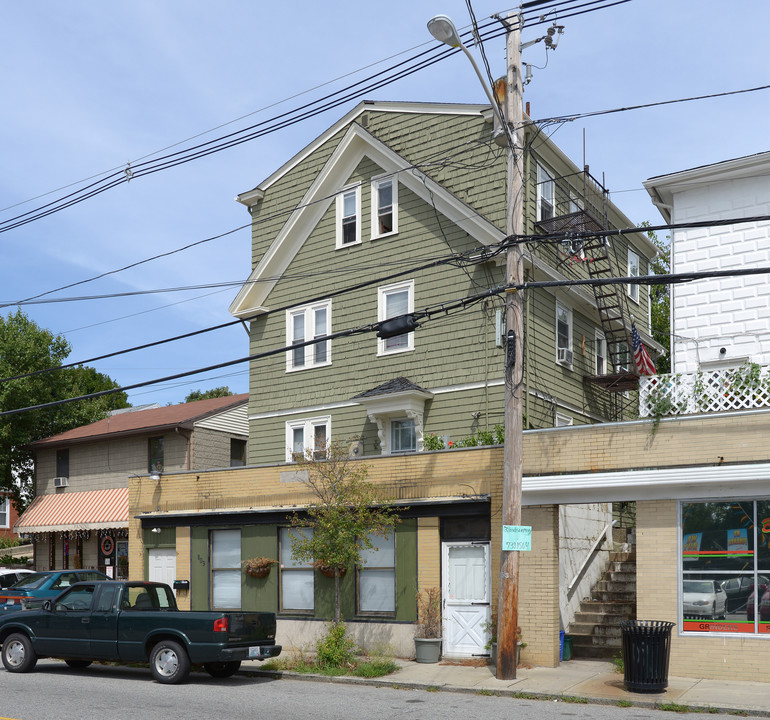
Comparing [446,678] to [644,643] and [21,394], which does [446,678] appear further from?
[21,394]

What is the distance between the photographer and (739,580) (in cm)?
→ 1516

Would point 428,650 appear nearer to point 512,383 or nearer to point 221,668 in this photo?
point 221,668

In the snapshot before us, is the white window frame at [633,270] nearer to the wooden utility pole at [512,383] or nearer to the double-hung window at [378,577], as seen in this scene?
the double-hung window at [378,577]

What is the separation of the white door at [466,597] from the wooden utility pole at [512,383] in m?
2.02

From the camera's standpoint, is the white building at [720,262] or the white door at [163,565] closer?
the white building at [720,262]

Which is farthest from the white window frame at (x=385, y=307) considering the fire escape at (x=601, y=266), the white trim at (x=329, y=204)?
the fire escape at (x=601, y=266)

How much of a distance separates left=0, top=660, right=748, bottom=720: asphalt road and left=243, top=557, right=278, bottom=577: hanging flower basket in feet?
13.4

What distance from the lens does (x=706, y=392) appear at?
16.1 meters

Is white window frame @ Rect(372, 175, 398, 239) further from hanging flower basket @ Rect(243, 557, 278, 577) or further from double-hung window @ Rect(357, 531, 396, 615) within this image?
hanging flower basket @ Rect(243, 557, 278, 577)

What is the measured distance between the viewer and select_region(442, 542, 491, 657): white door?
57.0 ft

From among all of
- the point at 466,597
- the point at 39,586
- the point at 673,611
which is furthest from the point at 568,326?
the point at 39,586

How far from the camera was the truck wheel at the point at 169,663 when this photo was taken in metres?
15.0

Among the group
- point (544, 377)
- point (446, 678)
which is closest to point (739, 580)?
point (446, 678)

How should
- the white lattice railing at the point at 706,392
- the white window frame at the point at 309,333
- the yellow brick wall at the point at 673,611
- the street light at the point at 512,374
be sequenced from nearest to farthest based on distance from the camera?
the yellow brick wall at the point at 673,611 → the street light at the point at 512,374 → the white lattice railing at the point at 706,392 → the white window frame at the point at 309,333
